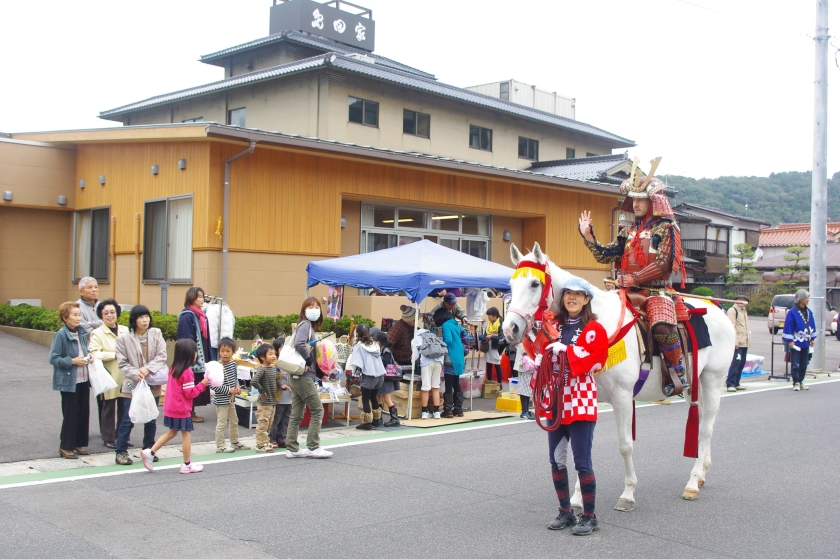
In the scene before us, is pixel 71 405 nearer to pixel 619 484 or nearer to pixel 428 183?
pixel 619 484

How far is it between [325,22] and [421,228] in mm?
17656

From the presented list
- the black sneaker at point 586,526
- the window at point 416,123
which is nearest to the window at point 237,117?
the window at point 416,123

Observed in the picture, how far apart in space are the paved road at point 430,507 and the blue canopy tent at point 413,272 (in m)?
2.94

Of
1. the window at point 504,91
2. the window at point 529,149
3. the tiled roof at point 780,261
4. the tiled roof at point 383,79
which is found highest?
the window at point 504,91

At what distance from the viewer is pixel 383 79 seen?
25.9 metres

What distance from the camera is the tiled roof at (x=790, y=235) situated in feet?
170

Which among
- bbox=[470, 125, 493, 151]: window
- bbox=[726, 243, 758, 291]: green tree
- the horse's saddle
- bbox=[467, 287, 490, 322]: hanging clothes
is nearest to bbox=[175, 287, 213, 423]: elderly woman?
the horse's saddle

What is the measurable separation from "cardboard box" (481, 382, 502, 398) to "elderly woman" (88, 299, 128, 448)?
747 centimetres

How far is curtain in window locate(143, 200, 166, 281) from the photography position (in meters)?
17.7

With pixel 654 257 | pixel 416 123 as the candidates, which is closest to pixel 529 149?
pixel 416 123

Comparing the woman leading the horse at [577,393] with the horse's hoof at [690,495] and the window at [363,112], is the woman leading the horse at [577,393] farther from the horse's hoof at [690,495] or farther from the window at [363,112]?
the window at [363,112]

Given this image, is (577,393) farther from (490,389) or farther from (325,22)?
(325,22)

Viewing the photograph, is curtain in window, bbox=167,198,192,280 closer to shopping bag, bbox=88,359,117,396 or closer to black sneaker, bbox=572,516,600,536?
shopping bag, bbox=88,359,117,396

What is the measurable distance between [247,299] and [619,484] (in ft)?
35.9
